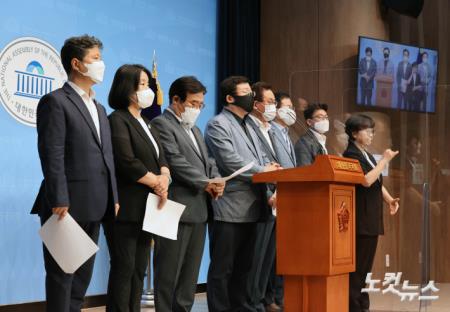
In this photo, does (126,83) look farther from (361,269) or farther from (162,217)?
(361,269)

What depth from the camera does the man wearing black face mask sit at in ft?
16.1

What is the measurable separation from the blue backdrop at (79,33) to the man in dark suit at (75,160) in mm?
1659

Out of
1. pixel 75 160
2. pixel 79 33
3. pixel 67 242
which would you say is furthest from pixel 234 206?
pixel 79 33

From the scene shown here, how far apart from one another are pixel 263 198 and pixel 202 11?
3.25 m

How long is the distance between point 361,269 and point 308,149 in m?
0.97

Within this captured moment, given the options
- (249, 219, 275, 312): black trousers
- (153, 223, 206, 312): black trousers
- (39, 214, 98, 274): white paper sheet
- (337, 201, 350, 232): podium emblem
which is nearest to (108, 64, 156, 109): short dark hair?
(153, 223, 206, 312): black trousers

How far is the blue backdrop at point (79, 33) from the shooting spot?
5.48 meters

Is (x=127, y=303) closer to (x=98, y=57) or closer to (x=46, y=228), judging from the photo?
(x=46, y=228)

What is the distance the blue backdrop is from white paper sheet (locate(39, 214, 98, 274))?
75.5 inches

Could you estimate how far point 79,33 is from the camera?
6160 millimetres

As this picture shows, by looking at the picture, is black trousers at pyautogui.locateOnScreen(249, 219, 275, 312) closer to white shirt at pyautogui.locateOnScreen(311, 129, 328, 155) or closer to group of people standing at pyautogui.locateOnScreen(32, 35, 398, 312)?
group of people standing at pyautogui.locateOnScreen(32, 35, 398, 312)

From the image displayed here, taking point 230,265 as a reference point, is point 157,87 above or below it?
above

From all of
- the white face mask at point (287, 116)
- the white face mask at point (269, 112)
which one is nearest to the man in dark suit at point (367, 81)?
the white face mask at point (287, 116)

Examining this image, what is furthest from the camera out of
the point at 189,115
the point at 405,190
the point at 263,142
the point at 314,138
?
the point at 314,138
